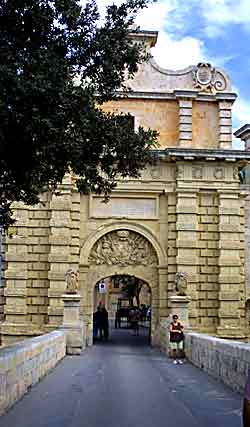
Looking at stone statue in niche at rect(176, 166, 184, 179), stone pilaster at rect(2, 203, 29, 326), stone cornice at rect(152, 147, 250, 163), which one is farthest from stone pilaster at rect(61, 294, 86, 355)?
stone cornice at rect(152, 147, 250, 163)

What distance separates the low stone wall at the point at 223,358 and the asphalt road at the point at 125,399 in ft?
0.74

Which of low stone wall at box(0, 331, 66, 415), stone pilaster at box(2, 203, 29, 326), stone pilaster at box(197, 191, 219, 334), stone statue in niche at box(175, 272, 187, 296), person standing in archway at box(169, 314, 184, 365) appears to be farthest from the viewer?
stone pilaster at box(197, 191, 219, 334)

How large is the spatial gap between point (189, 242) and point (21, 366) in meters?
14.7

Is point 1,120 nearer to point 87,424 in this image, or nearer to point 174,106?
point 87,424

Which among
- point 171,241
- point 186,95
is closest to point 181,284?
point 171,241

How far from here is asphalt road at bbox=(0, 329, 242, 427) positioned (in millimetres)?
9211

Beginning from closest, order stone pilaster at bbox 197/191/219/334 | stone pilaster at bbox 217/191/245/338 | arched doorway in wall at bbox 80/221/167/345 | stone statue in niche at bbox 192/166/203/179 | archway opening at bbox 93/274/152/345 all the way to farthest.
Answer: stone pilaster at bbox 217/191/245/338
stone pilaster at bbox 197/191/219/334
arched doorway in wall at bbox 80/221/167/345
stone statue in niche at bbox 192/166/203/179
archway opening at bbox 93/274/152/345

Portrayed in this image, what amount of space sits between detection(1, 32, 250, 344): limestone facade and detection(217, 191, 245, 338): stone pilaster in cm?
4

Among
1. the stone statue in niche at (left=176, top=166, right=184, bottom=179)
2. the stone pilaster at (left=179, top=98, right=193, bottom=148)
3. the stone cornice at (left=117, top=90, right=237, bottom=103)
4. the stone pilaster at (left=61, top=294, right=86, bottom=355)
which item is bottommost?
the stone pilaster at (left=61, top=294, right=86, bottom=355)

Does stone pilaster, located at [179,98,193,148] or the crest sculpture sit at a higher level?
the crest sculpture

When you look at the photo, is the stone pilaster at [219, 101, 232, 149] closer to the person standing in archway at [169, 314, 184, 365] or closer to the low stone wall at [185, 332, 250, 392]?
the person standing in archway at [169, 314, 184, 365]

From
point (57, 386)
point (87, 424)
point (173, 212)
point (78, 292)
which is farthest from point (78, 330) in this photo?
point (87, 424)

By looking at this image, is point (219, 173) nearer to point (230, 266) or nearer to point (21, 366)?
point (230, 266)

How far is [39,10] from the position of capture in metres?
9.22
